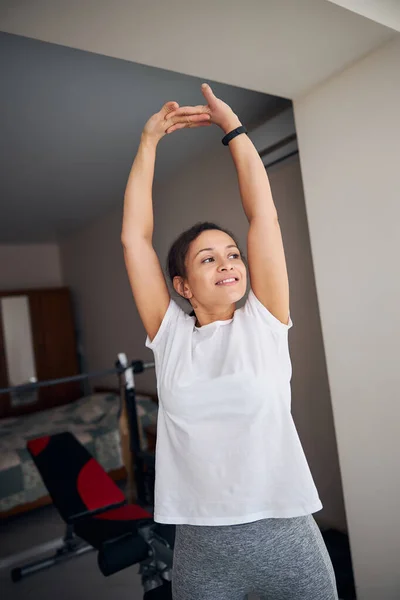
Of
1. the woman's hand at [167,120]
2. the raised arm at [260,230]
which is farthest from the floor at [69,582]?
the woman's hand at [167,120]

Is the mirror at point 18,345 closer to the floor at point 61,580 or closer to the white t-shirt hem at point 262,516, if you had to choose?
the floor at point 61,580

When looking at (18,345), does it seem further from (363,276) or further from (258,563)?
(258,563)

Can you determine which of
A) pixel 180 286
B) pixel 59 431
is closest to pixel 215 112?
pixel 180 286

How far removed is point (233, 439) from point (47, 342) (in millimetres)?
4814

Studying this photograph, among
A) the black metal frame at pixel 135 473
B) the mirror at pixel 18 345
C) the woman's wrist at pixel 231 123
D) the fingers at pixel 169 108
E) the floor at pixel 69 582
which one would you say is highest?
the fingers at pixel 169 108

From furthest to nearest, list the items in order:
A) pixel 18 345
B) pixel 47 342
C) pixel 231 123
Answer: pixel 47 342
pixel 18 345
pixel 231 123

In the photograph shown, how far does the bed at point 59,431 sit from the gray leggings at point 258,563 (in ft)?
5.66

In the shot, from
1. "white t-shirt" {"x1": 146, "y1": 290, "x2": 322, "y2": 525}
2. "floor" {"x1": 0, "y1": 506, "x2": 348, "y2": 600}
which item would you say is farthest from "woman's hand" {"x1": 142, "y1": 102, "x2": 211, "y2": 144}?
"floor" {"x1": 0, "y1": 506, "x2": 348, "y2": 600}

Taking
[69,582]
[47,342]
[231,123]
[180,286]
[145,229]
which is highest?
[231,123]

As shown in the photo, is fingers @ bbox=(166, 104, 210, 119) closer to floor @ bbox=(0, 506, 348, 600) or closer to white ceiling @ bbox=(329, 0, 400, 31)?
white ceiling @ bbox=(329, 0, 400, 31)

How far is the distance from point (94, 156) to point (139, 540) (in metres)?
2.31

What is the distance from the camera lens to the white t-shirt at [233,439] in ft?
3.01

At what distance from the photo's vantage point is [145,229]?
109 cm

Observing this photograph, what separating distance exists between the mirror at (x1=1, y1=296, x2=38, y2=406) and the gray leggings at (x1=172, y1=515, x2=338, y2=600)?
460 centimetres
